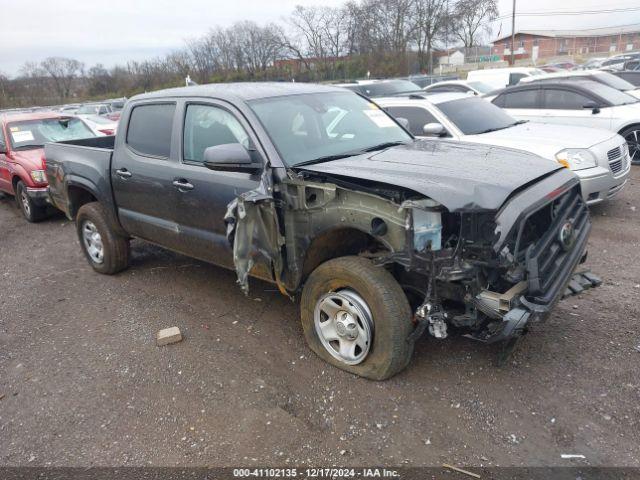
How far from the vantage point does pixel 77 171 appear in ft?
17.4

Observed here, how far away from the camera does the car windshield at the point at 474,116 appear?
6.93 metres

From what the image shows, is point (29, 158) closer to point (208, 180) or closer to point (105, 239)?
point (105, 239)

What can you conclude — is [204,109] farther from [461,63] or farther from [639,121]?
[461,63]

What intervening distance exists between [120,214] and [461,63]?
47839 mm

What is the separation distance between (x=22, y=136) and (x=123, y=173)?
514 centimetres

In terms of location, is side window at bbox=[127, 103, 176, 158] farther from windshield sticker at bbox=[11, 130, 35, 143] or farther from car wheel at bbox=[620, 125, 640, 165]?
car wheel at bbox=[620, 125, 640, 165]

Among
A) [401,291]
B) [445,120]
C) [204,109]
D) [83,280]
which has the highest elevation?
[204,109]

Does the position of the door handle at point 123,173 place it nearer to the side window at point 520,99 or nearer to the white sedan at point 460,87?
the side window at point 520,99

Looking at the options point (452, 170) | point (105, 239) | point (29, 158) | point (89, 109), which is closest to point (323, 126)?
point (452, 170)

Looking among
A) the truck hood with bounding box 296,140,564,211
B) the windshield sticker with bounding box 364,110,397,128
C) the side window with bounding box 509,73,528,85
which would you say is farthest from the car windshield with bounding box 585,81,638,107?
the side window with bounding box 509,73,528,85

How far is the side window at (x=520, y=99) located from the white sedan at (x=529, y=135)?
1992mm

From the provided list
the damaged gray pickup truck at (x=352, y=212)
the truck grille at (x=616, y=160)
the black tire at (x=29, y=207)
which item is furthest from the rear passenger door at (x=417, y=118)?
the black tire at (x=29, y=207)

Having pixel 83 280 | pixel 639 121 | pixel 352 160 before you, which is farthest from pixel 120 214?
pixel 639 121

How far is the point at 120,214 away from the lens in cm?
501
